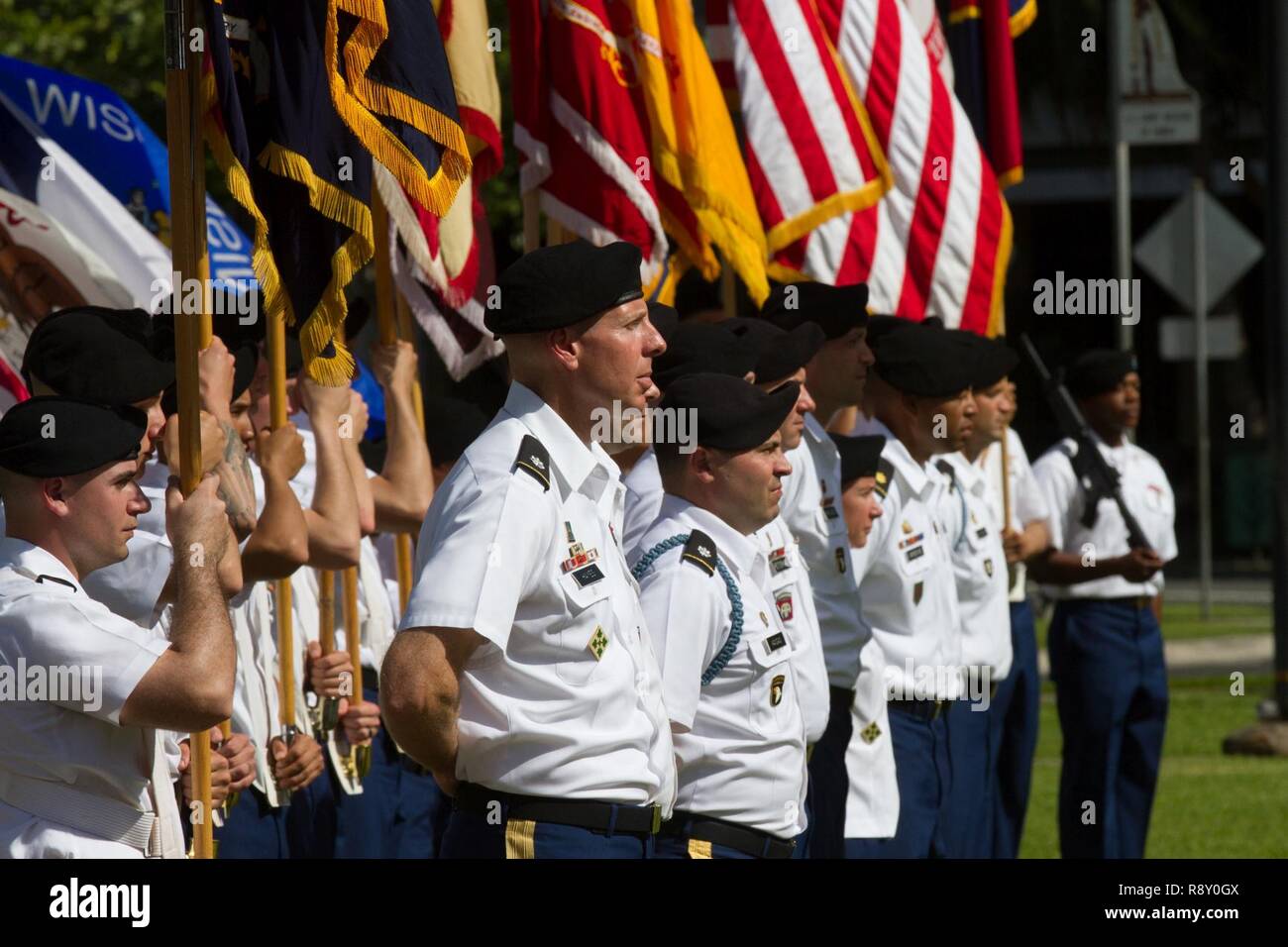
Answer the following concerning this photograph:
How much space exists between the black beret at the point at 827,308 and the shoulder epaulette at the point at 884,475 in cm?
49

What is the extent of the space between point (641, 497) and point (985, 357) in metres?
2.70

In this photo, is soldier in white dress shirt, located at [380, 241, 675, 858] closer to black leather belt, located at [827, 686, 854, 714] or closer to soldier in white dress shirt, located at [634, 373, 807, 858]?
soldier in white dress shirt, located at [634, 373, 807, 858]

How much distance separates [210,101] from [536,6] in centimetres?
253

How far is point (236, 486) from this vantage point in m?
5.48

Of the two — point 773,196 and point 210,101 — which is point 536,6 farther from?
point 210,101

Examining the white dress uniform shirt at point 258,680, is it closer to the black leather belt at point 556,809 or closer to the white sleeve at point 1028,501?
the black leather belt at point 556,809

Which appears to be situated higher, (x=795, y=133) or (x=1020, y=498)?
(x=795, y=133)

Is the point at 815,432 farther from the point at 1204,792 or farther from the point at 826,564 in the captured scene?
the point at 1204,792

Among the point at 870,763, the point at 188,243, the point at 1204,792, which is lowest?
the point at 1204,792

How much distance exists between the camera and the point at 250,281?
1009cm

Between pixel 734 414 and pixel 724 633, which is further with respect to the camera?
pixel 734 414

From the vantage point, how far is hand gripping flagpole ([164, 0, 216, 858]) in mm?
4977

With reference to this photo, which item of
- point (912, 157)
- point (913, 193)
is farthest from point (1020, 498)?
point (912, 157)
